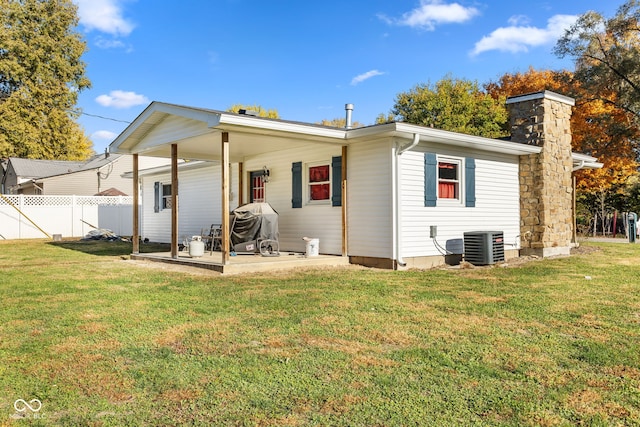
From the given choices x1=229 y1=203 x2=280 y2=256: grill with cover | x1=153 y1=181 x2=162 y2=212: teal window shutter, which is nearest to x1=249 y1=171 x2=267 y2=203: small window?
x1=229 y1=203 x2=280 y2=256: grill with cover

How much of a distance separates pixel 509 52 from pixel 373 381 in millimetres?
26598

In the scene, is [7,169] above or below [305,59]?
below

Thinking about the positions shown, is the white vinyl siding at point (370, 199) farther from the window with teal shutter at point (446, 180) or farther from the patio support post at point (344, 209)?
the window with teal shutter at point (446, 180)

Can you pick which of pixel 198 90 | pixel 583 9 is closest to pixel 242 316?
pixel 583 9

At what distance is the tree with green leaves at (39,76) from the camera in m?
26.6

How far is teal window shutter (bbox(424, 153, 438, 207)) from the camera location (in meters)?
9.20

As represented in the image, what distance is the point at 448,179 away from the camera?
985cm

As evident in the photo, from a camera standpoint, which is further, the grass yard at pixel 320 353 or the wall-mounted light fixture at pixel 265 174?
the wall-mounted light fixture at pixel 265 174

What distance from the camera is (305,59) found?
24359 millimetres

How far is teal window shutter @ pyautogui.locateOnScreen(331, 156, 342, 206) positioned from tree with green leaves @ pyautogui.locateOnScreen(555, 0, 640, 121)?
14.5 meters

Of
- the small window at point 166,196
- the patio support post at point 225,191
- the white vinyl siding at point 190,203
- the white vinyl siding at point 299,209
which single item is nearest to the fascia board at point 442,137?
the white vinyl siding at point 299,209

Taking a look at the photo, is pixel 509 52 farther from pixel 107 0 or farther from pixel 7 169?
pixel 7 169

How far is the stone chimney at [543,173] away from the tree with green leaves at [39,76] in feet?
84.4

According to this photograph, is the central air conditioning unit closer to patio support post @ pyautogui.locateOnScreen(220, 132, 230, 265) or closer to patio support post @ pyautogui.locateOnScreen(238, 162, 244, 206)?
patio support post @ pyautogui.locateOnScreen(220, 132, 230, 265)
